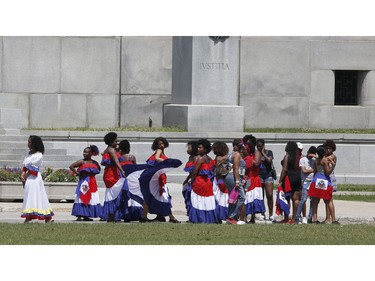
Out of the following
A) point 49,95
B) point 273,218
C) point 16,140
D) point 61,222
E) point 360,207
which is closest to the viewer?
point 61,222

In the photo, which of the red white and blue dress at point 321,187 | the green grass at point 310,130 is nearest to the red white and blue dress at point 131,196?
the red white and blue dress at point 321,187

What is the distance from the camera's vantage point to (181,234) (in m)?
18.8

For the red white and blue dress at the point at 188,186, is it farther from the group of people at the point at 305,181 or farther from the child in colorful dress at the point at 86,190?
the group of people at the point at 305,181

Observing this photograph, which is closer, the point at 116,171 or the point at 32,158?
the point at 32,158

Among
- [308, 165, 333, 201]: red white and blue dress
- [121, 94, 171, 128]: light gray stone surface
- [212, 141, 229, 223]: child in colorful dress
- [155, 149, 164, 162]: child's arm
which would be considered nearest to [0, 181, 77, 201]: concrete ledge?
[155, 149, 164, 162]: child's arm

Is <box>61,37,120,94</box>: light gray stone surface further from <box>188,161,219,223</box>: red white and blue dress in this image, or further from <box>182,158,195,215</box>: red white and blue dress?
<box>188,161,219,223</box>: red white and blue dress

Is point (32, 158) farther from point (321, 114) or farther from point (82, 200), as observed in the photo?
point (321, 114)

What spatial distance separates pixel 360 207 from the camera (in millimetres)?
25047

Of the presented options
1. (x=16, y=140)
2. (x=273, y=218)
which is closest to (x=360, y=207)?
(x=273, y=218)

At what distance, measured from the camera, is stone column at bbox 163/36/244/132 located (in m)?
31.8

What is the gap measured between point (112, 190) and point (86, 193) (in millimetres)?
453

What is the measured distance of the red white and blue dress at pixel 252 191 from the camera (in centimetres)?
2197

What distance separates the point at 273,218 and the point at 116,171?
3093mm

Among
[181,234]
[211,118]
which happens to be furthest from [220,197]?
[211,118]
